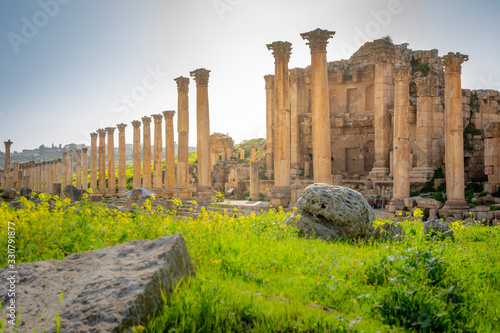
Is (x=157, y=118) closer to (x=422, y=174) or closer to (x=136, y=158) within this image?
(x=136, y=158)

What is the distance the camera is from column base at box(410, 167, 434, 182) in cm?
2452

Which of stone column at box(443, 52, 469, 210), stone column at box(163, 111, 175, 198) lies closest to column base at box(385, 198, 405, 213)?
stone column at box(443, 52, 469, 210)

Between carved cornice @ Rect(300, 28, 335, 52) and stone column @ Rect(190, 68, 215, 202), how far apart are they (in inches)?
353

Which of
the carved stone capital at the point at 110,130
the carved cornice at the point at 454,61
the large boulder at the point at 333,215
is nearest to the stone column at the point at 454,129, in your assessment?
the carved cornice at the point at 454,61

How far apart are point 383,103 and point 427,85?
4.64 meters

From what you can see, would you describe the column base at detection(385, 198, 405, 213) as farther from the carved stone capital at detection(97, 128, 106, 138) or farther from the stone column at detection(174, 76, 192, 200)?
the carved stone capital at detection(97, 128, 106, 138)

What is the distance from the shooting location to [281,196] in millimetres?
22562

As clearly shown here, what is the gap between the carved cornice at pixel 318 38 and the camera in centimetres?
1950

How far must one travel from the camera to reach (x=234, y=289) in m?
5.30

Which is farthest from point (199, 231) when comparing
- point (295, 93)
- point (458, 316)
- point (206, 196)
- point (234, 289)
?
point (295, 93)

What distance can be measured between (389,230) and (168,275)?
745 cm

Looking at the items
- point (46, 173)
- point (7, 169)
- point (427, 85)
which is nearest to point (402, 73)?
point (427, 85)

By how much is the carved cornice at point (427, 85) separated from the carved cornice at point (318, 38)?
7.78 m

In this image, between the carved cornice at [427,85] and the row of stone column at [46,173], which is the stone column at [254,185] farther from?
the row of stone column at [46,173]
